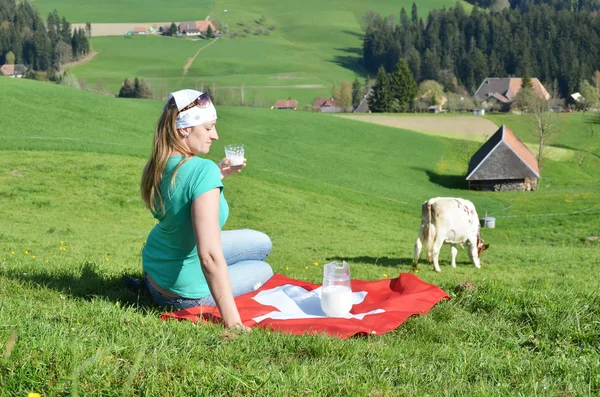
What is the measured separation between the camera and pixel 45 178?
84.7 ft

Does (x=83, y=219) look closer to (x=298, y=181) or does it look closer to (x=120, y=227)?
(x=120, y=227)

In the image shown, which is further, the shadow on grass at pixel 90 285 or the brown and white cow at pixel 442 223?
the brown and white cow at pixel 442 223

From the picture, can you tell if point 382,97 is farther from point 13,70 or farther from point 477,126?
point 13,70

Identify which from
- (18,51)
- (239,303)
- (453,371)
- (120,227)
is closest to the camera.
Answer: (453,371)

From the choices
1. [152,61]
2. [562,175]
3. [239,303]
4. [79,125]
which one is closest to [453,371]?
[239,303]

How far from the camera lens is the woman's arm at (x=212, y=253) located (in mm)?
5125

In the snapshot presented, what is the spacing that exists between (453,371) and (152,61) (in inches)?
6655

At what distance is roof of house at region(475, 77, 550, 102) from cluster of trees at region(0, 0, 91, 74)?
9617 cm

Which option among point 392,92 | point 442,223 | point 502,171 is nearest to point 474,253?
point 442,223

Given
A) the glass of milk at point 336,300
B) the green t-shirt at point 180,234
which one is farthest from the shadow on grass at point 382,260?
the green t-shirt at point 180,234

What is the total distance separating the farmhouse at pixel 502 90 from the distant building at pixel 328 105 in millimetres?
31374

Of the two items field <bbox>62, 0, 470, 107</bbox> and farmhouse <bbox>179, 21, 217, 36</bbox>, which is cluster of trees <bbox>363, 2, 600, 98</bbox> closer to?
field <bbox>62, 0, 470, 107</bbox>

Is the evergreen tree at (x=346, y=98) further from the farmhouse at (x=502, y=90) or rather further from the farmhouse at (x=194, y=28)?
the farmhouse at (x=194, y=28)

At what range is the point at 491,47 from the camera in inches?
7087
